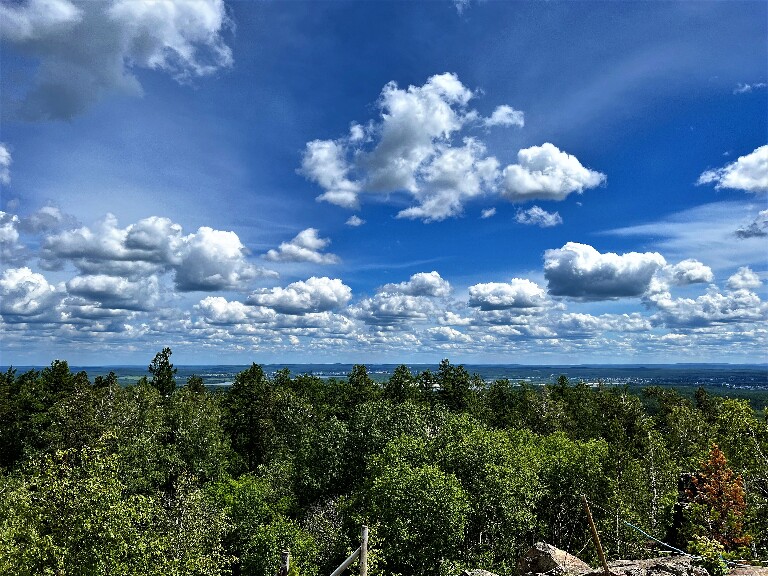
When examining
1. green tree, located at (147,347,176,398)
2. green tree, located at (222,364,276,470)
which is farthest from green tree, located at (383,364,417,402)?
green tree, located at (147,347,176,398)

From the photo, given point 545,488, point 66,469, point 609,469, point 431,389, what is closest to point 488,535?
point 545,488

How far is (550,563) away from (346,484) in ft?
74.3

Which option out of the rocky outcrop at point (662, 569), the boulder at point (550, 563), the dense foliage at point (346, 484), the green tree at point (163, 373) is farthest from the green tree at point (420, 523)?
the green tree at point (163, 373)

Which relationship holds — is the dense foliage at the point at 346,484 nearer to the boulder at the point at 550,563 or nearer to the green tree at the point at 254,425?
the green tree at the point at 254,425

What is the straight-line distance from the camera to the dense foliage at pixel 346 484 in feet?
78.6

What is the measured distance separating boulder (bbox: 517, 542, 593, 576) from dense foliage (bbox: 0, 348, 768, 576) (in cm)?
203

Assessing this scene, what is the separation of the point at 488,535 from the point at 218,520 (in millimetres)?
18177

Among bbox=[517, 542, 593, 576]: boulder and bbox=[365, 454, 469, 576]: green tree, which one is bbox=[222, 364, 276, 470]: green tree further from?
bbox=[517, 542, 593, 576]: boulder

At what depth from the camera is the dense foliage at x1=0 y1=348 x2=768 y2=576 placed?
78.6ft

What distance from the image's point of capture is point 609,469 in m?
43.3

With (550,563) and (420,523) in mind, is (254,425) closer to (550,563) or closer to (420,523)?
(420,523)

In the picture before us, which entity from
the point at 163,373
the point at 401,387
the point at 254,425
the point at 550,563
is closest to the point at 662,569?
the point at 550,563

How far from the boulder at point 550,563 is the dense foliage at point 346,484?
6.66 ft

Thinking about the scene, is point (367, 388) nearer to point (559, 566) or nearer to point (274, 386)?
point (274, 386)
